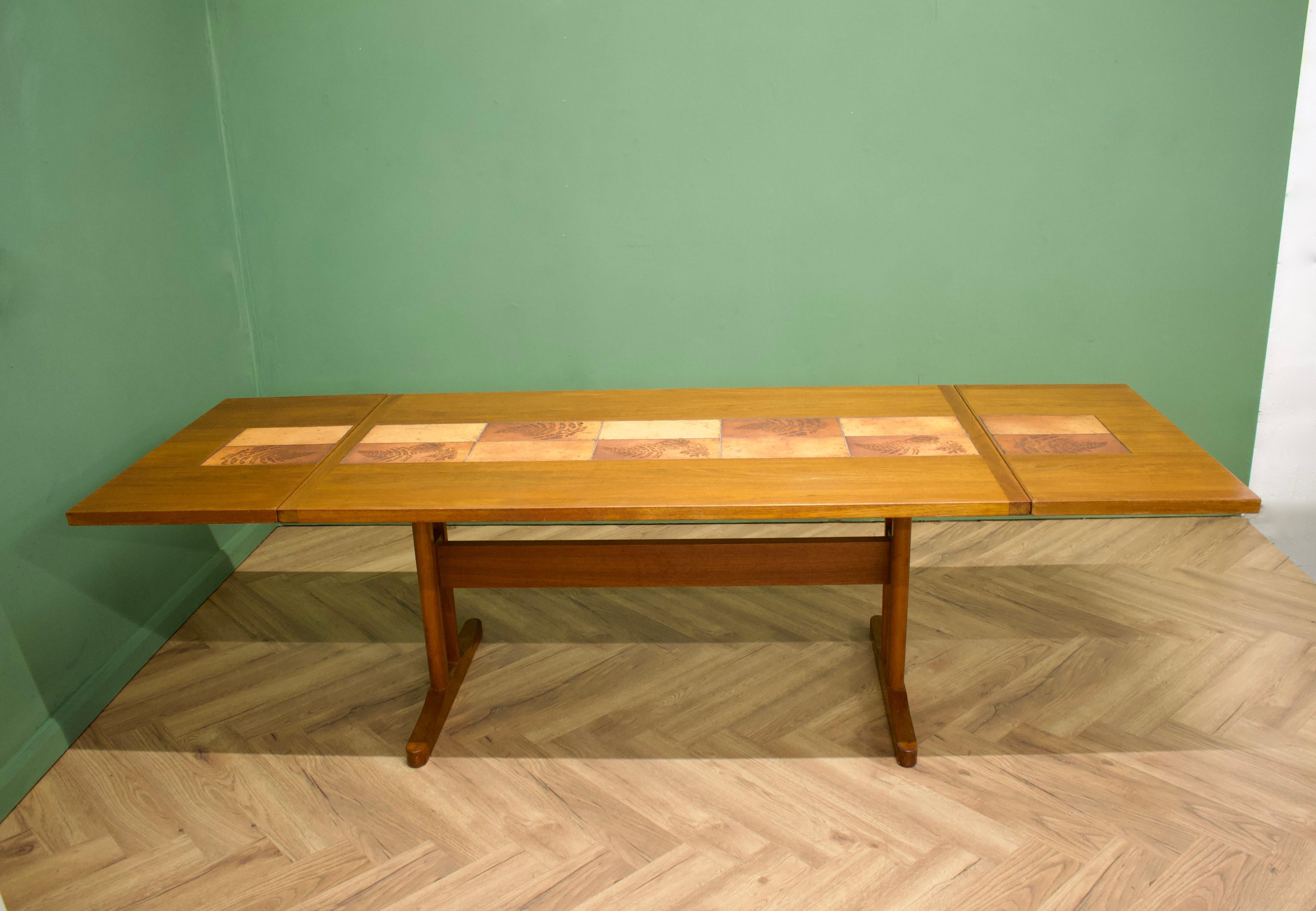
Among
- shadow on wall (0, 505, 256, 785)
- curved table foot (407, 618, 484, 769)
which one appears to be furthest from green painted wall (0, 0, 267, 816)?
curved table foot (407, 618, 484, 769)

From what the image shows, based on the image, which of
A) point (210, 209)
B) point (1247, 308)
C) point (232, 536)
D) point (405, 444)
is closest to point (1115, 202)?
point (1247, 308)

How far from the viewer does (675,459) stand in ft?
7.13

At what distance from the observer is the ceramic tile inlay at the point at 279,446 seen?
2.26m

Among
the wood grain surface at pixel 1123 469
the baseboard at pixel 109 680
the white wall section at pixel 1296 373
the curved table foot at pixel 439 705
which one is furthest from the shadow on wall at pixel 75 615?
the white wall section at pixel 1296 373

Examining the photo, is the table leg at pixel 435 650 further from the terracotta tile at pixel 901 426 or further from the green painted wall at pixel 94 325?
the terracotta tile at pixel 901 426

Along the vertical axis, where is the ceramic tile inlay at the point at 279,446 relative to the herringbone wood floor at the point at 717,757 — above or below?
above

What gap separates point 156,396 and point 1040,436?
8.11 feet

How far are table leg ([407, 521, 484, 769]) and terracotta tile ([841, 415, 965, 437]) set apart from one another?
3.54ft

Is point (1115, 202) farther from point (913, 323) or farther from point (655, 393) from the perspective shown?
point (655, 393)

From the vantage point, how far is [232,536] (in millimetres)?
3307

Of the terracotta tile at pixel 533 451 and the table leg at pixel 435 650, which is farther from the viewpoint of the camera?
the table leg at pixel 435 650

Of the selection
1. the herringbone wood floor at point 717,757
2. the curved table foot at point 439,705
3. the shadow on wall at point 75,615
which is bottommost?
the herringbone wood floor at point 717,757

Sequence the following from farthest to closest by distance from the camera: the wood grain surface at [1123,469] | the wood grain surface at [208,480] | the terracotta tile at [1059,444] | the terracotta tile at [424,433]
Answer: the terracotta tile at [424,433] → the terracotta tile at [1059,444] → the wood grain surface at [208,480] → the wood grain surface at [1123,469]

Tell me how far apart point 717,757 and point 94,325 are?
1.99 meters
